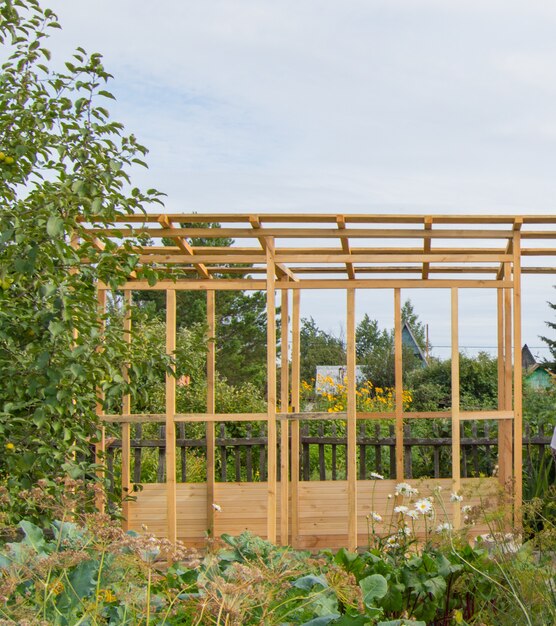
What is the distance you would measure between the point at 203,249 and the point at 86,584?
480cm

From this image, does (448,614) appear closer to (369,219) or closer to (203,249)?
(369,219)

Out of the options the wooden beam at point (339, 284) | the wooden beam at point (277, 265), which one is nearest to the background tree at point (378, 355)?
the wooden beam at point (277, 265)

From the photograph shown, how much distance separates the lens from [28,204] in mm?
4316

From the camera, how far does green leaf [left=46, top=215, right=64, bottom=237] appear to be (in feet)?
12.5

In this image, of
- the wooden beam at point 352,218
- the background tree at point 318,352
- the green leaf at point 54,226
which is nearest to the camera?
the green leaf at point 54,226

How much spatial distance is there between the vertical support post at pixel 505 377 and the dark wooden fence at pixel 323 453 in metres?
0.92

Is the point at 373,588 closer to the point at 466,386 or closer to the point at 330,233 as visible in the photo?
the point at 330,233

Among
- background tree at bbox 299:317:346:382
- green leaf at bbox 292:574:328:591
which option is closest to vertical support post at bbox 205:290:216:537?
green leaf at bbox 292:574:328:591

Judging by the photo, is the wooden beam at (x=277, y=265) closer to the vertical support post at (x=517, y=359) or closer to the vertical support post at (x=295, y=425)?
the vertical support post at (x=295, y=425)

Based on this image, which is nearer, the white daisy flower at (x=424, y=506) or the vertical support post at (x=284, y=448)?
the white daisy flower at (x=424, y=506)

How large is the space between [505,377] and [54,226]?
14.3 ft

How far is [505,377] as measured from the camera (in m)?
6.96

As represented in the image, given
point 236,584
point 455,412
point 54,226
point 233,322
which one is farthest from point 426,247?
point 233,322

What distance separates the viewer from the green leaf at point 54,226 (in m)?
3.81
